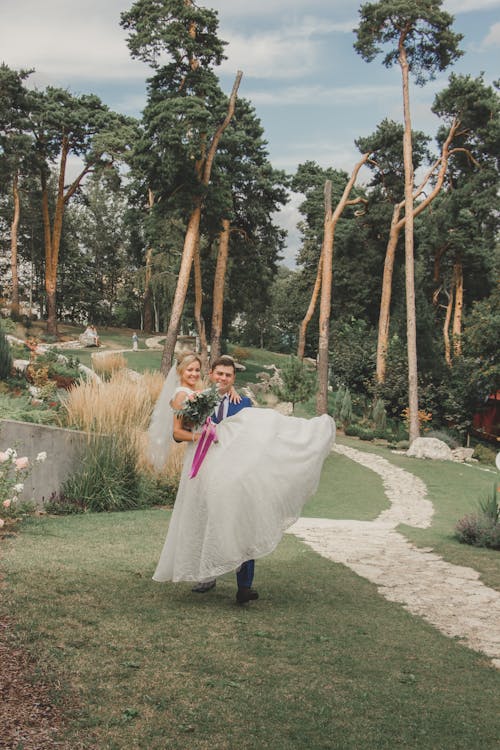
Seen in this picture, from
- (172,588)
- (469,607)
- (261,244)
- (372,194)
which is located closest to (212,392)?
(172,588)

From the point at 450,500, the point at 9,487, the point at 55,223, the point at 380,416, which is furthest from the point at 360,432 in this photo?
the point at 55,223

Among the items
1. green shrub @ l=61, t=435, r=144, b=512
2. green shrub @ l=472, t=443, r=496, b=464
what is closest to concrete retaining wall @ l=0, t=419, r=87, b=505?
green shrub @ l=61, t=435, r=144, b=512

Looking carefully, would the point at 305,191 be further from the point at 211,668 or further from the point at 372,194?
the point at 211,668

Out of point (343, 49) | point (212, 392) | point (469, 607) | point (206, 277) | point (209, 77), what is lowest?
point (469, 607)

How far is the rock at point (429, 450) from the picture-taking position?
20.7m

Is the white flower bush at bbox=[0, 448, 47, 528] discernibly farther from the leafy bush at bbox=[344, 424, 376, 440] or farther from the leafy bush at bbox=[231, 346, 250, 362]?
the leafy bush at bbox=[231, 346, 250, 362]

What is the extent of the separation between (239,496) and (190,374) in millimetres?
996

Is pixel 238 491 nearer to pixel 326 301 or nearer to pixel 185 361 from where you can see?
pixel 185 361

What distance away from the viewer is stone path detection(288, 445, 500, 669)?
538 cm

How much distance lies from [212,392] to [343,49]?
23663 mm

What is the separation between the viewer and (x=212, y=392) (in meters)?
4.85

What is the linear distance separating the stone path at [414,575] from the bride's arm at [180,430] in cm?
223

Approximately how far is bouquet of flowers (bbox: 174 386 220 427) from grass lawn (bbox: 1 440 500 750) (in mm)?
1206

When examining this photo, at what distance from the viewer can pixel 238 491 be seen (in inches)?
183
